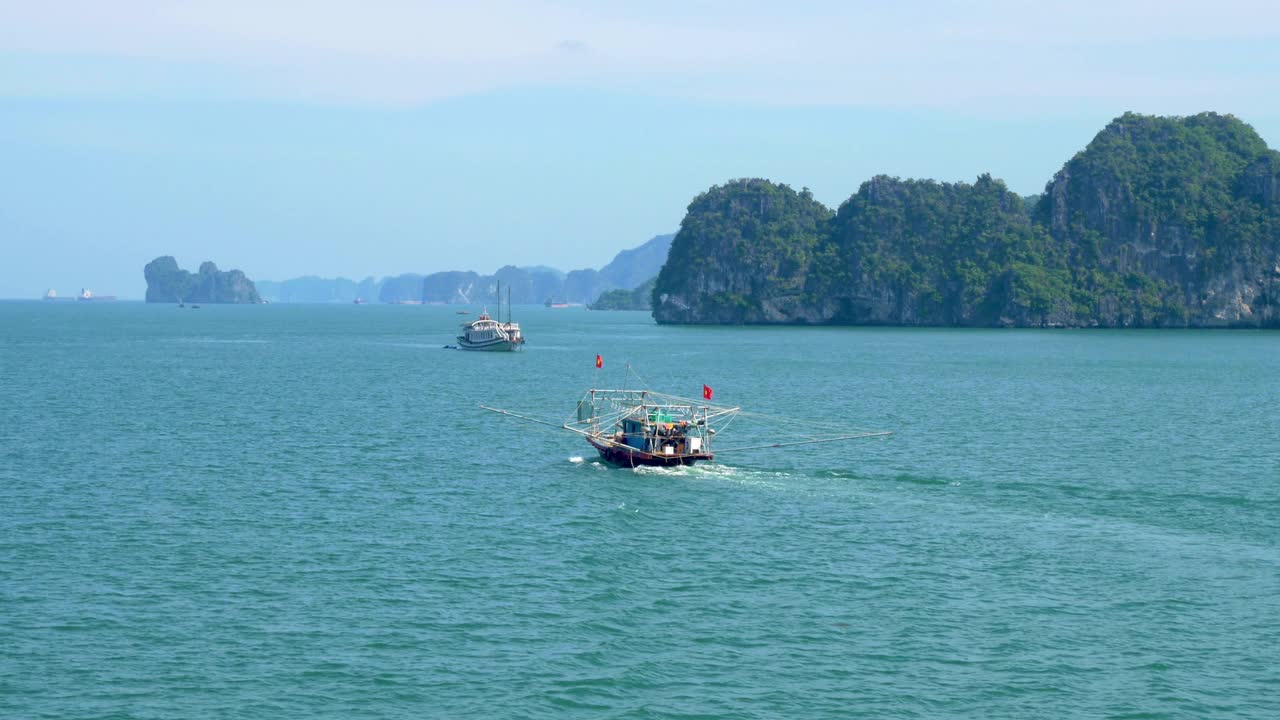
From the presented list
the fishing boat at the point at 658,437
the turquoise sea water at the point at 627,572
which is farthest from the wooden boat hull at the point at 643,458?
the turquoise sea water at the point at 627,572

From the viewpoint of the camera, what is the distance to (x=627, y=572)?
49906mm

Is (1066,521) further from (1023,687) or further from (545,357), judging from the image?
(545,357)

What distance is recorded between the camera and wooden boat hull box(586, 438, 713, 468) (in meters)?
72.1

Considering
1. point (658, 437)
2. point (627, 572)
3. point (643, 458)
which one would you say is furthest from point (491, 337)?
point (627, 572)

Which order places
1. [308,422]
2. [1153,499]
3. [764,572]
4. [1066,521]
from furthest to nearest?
1. [308,422]
2. [1153,499]
3. [1066,521]
4. [764,572]

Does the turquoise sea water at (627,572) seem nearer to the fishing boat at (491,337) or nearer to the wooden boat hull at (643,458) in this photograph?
the wooden boat hull at (643,458)

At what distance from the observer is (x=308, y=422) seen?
95812 mm

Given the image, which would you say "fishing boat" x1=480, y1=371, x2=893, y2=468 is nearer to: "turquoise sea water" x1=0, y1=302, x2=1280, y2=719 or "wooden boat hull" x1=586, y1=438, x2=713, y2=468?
"wooden boat hull" x1=586, y1=438, x2=713, y2=468

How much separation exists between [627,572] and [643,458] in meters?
23.1

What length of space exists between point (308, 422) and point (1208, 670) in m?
70.4

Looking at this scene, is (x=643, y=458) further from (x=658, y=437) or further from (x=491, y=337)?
(x=491, y=337)

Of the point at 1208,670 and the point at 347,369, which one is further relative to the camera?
the point at 347,369

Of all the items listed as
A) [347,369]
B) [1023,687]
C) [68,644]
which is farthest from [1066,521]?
[347,369]

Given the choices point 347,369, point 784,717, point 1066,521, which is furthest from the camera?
point 347,369
